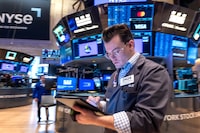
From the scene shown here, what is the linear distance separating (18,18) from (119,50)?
17666 millimetres

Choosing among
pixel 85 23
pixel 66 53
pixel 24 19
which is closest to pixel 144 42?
pixel 85 23

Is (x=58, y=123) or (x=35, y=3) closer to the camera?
(x=58, y=123)

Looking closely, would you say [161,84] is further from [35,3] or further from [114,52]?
[35,3]

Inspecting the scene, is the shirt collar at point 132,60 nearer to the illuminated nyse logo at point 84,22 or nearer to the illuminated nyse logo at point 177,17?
the illuminated nyse logo at point 177,17

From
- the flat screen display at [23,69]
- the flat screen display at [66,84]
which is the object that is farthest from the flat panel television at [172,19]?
the flat screen display at [23,69]

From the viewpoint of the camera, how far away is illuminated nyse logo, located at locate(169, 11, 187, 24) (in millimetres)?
7045

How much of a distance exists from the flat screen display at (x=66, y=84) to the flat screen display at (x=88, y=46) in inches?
39.3

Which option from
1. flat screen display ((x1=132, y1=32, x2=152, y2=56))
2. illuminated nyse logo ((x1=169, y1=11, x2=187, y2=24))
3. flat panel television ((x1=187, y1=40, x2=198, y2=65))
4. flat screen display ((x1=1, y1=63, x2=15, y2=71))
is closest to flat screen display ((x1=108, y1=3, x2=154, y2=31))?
flat screen display ((x1=132, y1=32, x2=152, y2=56))

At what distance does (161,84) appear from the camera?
122cm

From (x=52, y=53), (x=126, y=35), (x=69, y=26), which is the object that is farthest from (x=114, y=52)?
(x=52, y=53)

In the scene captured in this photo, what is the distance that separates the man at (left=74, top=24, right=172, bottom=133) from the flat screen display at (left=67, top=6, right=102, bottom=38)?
19.9 ft

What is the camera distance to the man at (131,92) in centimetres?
117

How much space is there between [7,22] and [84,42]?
→ 1148 centimetres

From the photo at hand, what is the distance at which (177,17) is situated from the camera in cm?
716
